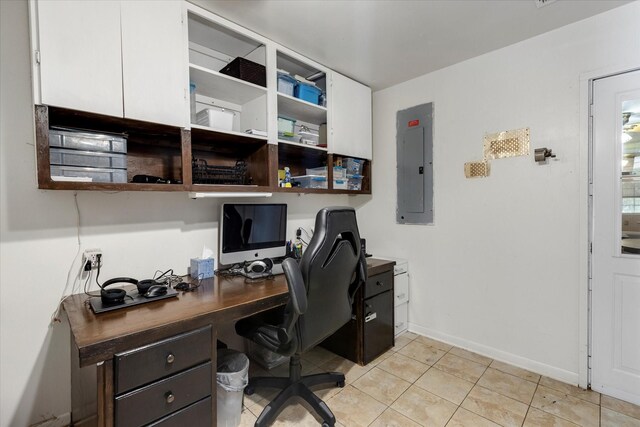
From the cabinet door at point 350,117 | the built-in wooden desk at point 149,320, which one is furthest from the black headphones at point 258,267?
the cabinet door at point 350,117

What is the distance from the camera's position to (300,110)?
8.38 feet

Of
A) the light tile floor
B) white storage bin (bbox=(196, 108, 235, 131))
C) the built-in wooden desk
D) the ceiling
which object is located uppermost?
the ceiling

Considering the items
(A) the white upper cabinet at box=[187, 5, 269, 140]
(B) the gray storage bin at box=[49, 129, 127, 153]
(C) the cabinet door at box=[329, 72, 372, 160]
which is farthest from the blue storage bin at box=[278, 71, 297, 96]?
(B) the gray storage bin at box=[49, 129, 127, 153]

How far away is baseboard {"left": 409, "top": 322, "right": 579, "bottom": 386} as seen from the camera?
210 centimetres

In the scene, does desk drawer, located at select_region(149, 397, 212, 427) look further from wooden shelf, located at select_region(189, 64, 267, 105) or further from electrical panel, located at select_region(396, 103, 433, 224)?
electrical panel, located at select_region(396, 103, 433, 224)

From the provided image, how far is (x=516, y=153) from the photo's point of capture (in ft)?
7.48

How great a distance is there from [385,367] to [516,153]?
1.97 m

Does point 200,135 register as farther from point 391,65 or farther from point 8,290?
point 391,65

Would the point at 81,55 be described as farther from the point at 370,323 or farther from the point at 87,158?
the point at 370,323

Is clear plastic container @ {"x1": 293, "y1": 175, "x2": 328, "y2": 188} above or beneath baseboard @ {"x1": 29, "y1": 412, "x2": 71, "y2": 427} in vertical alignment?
above

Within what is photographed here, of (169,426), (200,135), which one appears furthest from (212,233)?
(169,426)

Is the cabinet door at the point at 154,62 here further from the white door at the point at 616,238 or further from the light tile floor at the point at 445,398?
the white door at the point at 616,238

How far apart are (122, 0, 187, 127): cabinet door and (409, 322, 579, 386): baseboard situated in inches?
108

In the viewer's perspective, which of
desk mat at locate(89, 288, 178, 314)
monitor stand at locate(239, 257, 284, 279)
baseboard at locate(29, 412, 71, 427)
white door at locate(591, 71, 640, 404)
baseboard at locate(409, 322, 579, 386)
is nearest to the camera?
desk mat at locate(89, 288, 178, 314)
